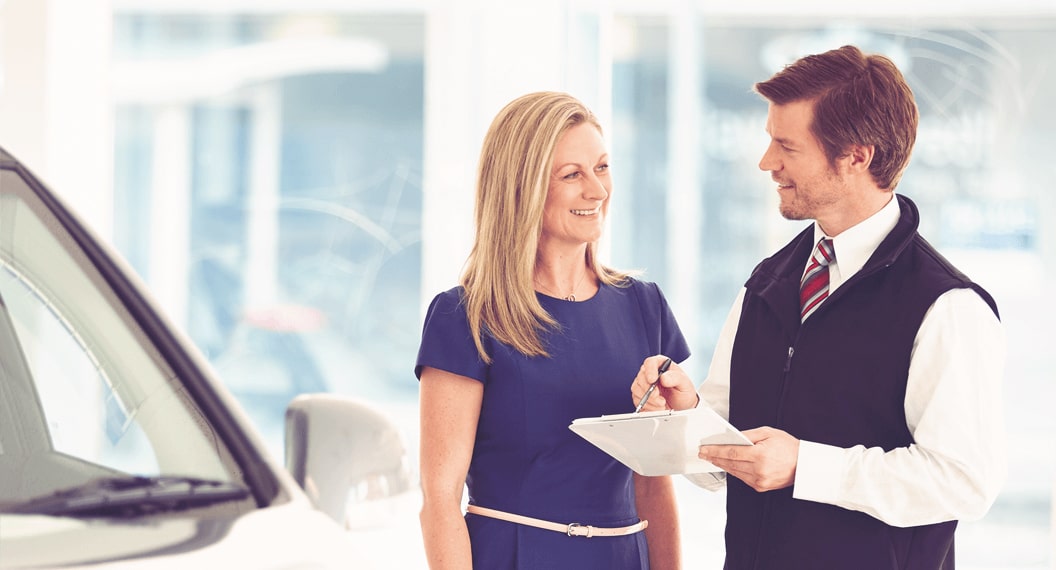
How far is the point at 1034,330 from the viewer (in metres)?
5.35

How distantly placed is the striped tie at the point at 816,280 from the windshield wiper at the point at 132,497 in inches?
46.4

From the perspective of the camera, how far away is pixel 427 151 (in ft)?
18.9

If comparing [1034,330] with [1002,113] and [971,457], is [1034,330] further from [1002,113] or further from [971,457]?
[971,457]

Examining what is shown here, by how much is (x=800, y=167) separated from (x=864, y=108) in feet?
0.53

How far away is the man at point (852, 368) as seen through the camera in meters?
1.90

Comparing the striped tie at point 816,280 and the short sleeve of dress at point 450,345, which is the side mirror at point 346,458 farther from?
the striped tie at point 816,280

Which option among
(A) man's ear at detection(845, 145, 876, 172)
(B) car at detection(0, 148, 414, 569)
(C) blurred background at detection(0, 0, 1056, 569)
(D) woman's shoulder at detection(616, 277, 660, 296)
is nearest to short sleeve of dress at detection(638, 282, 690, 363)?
(D) woman's shoulder at detection(616, 277, 660, 296)

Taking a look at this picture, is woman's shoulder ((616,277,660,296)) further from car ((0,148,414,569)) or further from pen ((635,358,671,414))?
car ((0,148,414,569))

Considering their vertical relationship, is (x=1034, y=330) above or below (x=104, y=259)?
below

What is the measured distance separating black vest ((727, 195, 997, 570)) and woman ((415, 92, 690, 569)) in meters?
0.30

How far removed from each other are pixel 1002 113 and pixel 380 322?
10.6 ft

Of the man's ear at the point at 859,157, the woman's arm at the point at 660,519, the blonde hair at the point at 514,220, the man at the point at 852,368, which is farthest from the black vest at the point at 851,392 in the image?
the blonde hair at the point at 514,220

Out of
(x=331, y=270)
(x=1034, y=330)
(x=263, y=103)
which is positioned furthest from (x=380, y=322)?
(x=1034, y=330)

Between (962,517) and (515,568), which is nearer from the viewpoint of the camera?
(962,517)
